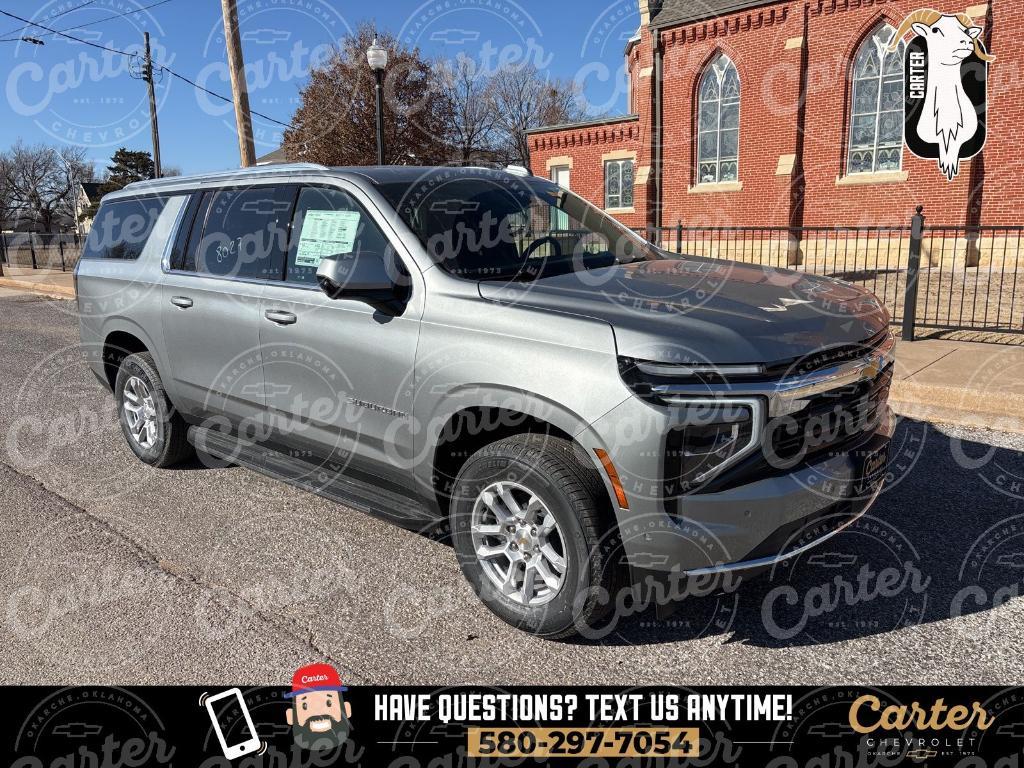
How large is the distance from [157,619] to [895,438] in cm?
521

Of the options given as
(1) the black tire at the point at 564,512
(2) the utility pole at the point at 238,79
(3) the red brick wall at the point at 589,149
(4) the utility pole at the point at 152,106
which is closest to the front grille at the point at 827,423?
(1) the black tire at the point at 564,512

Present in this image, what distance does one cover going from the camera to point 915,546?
4.07 metres

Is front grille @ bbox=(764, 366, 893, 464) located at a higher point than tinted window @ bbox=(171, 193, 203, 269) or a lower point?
lower

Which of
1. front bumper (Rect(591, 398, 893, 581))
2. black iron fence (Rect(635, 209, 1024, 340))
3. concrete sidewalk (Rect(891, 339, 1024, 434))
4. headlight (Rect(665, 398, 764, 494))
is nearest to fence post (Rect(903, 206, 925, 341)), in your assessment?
black iron fence (Rect(635, 209, 1024, 340))

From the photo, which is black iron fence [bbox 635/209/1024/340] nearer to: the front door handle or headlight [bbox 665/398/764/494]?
headlight [bbox 665/398/764/494]

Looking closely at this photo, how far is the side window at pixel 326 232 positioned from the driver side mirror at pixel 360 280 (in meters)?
0.21

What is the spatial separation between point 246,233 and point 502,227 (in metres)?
1.62

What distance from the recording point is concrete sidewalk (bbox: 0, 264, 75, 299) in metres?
19.1

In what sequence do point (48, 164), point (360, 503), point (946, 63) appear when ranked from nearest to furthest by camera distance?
point (360, 503), point (946, 63), point (48, 164)

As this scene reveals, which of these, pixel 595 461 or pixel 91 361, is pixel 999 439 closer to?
pixel 595 461

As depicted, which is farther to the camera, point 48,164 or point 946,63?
point 48,164

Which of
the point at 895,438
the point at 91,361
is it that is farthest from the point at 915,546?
the point at 91,361

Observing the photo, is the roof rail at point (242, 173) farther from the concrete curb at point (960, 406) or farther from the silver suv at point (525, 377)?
the concrete curb at point (960, 406)

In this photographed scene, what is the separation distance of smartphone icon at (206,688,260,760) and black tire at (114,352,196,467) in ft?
9.38
